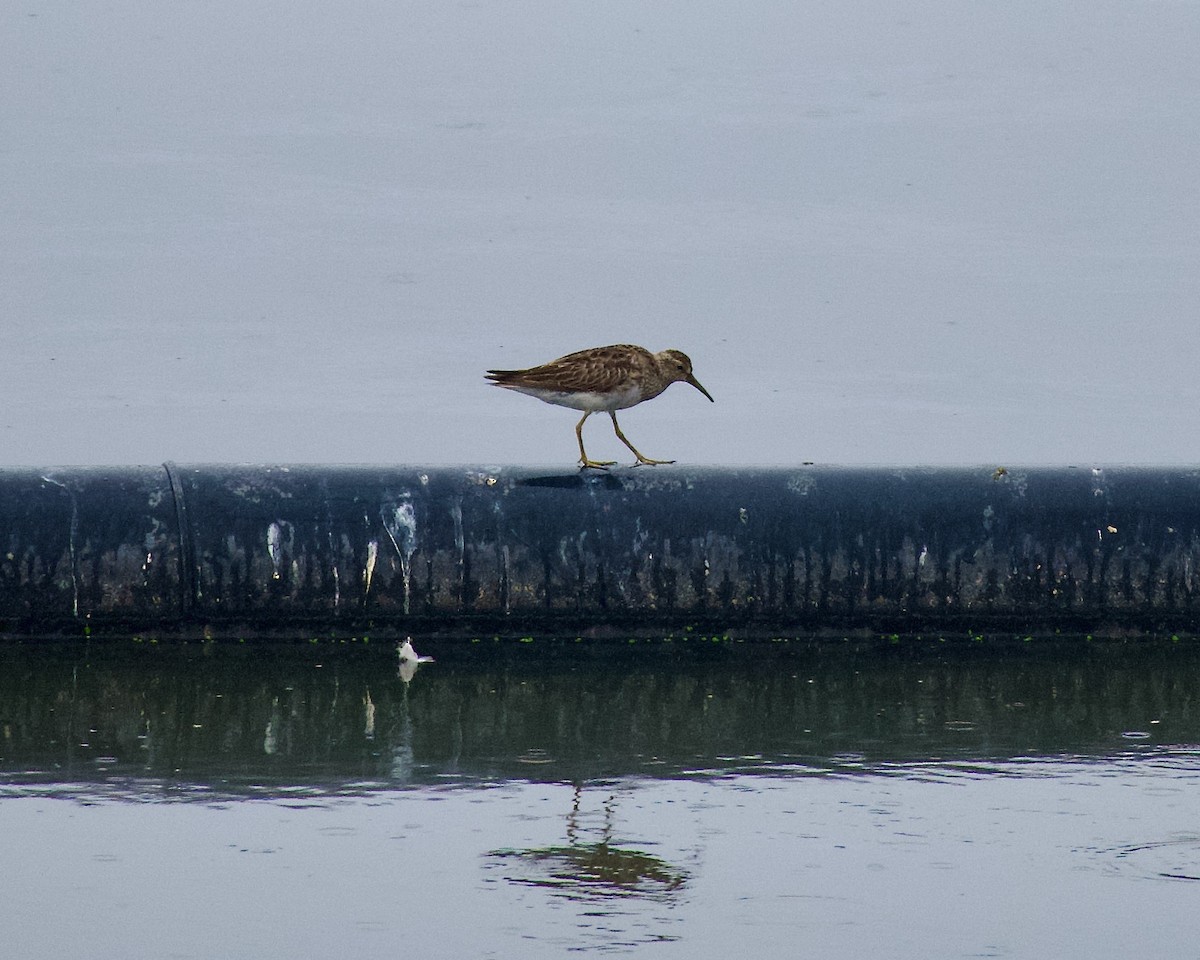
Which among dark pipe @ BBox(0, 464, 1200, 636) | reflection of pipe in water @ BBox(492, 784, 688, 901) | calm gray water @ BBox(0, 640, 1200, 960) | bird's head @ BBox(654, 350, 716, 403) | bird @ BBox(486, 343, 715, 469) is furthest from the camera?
bird's head @ BBox(654, 350, 716, 403)

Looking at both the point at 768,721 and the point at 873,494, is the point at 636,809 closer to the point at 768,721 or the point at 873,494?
the point at 768,721

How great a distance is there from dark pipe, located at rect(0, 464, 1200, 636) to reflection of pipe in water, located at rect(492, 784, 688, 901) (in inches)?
172

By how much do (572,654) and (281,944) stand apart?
508 cm

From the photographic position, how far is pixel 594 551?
1002 cm

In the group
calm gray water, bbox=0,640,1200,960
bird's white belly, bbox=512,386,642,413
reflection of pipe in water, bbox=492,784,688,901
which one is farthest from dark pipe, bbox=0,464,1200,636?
reflection of pipe in water, bbox=492,784,688,901

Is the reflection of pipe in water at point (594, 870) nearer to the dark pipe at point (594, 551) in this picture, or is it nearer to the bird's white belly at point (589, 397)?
the dark pipe at point (594, 551)

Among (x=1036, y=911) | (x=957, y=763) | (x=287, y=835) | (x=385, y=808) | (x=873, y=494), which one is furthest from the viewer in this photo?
(x=873, y=494)

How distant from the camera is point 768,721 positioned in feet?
25.4

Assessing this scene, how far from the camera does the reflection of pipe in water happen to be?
5.03 m

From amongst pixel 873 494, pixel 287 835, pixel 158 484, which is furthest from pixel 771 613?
pixel 287 835

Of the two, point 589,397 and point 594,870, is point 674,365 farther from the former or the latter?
point 594,870

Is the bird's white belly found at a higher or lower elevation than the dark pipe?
higher

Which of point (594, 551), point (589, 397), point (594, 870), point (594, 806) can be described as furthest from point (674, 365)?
point (594, 870)

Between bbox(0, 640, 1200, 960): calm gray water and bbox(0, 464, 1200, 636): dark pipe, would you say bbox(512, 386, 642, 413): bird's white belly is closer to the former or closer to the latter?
bbox(0, 464, 1200, 636): dark pipe
